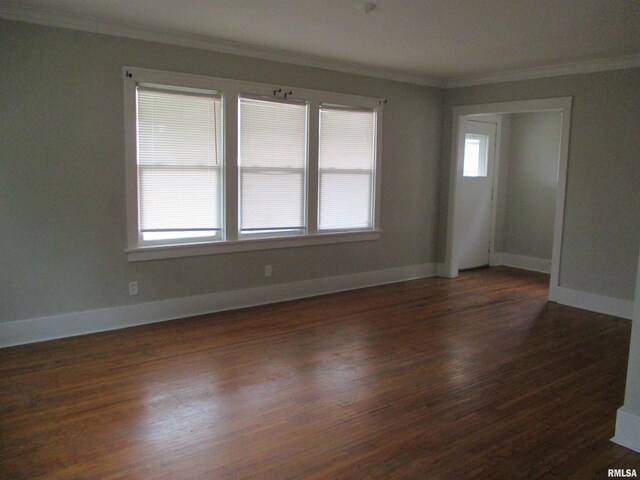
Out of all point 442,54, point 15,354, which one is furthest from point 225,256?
point 442,54

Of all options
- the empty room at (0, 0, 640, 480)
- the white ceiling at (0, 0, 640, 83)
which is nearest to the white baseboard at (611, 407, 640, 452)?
the empty room at (0, 0, 640, 480)

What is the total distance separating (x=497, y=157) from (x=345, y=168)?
2.87 metres

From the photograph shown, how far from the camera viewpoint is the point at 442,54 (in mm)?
5059

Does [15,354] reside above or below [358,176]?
below

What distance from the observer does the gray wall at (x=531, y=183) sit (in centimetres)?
721

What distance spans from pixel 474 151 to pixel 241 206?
152 inches

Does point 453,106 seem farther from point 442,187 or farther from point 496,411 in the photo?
point 496,411

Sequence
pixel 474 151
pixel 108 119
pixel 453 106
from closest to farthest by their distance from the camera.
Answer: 1. pixel 108 119
2. pixel 453 106
3. pixel 474 151

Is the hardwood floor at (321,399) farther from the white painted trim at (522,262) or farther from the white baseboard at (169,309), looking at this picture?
the white painted trim at (522,262)

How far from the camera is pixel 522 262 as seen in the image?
25.1ft

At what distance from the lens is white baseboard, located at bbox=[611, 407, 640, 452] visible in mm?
2693

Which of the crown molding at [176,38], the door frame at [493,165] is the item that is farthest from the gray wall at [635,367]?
the door frame at [493,165]

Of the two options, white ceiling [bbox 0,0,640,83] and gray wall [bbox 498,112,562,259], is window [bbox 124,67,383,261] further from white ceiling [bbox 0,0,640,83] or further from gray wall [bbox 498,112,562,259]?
gray wall [bbox 498,112,562,259]

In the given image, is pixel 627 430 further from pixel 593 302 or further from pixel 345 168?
pixel 345 168
